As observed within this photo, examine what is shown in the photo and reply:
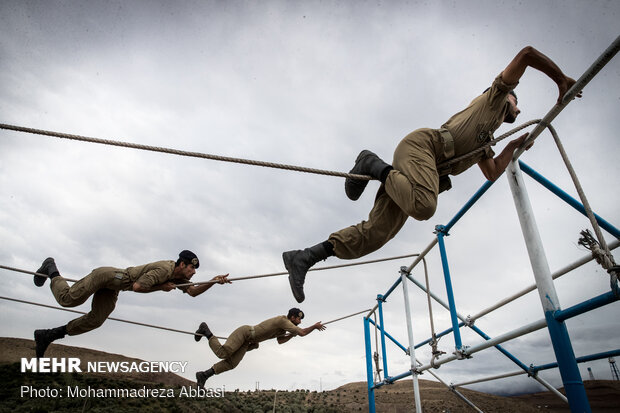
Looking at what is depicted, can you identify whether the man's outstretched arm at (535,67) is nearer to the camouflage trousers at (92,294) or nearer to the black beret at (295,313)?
the camouflage trousers at (92,294)

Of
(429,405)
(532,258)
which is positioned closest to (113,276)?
(532,258)

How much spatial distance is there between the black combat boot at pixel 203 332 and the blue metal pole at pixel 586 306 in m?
5.39

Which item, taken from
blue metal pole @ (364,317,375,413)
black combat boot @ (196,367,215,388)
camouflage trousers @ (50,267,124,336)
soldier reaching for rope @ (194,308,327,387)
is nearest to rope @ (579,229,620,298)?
camouflage trousers @ (50,267,124,336)

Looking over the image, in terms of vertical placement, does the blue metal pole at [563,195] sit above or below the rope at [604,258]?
above

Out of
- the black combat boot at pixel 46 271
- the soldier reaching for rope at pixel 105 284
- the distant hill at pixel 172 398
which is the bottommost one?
the distant hill at pixel 172 398

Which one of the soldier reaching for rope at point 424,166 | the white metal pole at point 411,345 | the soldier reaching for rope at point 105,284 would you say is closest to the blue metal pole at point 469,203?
the soldier reaching for rope at point 424,166

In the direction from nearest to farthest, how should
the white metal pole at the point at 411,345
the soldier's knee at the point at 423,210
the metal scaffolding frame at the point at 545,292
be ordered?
the metal scaffolding frame at the point at 545,292, the soldier's knee at the point at 423,210, the white metal pole at the point at 411,345

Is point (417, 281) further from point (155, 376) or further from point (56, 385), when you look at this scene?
point (155, 376)

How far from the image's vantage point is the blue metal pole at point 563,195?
6.32 ft

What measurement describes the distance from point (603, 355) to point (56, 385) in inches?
317

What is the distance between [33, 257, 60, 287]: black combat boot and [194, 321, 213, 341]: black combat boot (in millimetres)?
2380

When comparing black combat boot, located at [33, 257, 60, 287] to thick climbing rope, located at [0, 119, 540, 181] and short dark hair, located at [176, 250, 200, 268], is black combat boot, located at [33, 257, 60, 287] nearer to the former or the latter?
short dark hair, located at [176, 250, 200, 268]

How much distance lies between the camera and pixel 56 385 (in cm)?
619

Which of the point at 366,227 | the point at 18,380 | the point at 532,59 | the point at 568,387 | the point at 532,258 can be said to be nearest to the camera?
the point at 568,387
